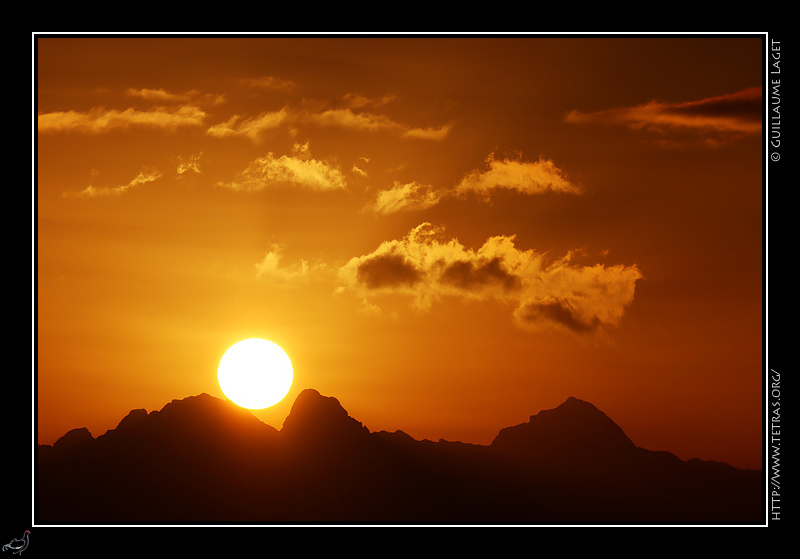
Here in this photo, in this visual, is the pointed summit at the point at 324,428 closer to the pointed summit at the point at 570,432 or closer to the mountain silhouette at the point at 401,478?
the mountain silhouette at the point at 401,478

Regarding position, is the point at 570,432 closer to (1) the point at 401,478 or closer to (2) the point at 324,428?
(1) the point at 401,478

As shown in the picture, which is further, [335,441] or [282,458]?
[335,441]

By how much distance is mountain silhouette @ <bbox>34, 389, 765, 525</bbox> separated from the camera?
54.4ft

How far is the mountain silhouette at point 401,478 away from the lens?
16.6m

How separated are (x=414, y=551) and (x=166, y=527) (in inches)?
147

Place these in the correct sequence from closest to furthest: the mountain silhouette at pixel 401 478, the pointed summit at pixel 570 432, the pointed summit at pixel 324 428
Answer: the mountain silhouette at pixel 401 478, the pointed summit at pixel 570 432, the pointed summit at pixel 324 428

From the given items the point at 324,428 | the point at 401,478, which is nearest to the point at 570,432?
the point at 401,478

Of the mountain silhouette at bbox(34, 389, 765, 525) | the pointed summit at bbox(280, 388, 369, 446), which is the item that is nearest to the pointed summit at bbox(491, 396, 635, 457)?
the mountain silhouette at bbox(34, 389, 765, 525)

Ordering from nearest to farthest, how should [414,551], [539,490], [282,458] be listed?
[414,551]
[539,490]
[282,458]

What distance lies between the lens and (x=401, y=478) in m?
26.6

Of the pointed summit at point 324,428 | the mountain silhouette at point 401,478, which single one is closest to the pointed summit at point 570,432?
the mountain silhouette at point 401,478
